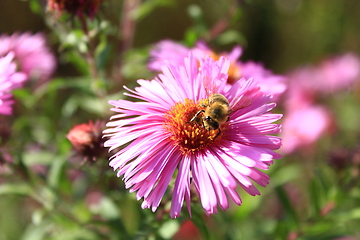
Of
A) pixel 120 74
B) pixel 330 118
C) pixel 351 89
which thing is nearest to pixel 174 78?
pixel 120 74

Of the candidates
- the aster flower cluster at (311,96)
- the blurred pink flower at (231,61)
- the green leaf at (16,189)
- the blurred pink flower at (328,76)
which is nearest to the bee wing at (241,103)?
the blurred pink flower at (231,61)

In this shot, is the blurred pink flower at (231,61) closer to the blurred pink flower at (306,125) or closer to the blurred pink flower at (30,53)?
the blurred pink flower at (30,53)

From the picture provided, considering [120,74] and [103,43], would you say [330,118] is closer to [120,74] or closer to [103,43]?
[120,74]

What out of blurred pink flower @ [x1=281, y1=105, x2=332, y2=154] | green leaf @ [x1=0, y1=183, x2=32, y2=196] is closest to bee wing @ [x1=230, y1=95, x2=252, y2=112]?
green leaf @ [x1=0, y1=183, x2=32, y2=196]

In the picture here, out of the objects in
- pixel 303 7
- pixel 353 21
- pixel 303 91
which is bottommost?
pixel 303 91

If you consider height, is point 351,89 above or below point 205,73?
above

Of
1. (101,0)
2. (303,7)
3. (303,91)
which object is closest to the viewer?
(101,0)
